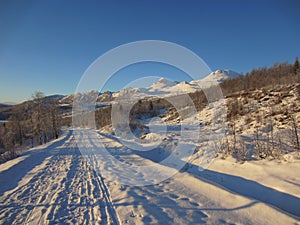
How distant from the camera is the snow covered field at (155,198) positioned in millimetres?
3902

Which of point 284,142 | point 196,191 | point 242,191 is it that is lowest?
point 242,191

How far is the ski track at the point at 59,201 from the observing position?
3955mm

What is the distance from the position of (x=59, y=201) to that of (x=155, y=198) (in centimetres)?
246

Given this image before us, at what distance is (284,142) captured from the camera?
9.41 m

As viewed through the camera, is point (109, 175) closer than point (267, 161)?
Yes

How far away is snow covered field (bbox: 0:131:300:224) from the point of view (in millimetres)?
3902

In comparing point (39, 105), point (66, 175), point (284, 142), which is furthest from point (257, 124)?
point (39, 105)

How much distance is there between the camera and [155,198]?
16.0 ft

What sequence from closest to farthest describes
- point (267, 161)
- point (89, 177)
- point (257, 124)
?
point (89, 177)
point (267, 161)
point (257, 124)

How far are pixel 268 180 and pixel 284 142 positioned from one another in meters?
4.16

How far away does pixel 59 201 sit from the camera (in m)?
4.79

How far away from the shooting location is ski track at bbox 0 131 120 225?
3.96 metres

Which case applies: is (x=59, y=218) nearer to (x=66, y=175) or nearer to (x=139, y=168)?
(x=66, y=175)

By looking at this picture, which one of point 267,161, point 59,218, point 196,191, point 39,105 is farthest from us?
point 39,105
